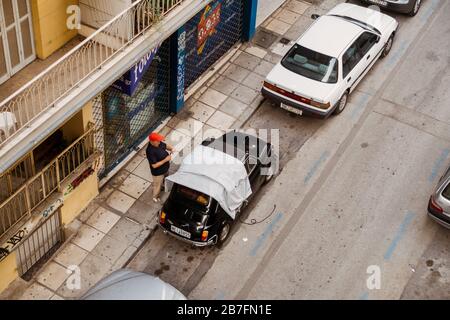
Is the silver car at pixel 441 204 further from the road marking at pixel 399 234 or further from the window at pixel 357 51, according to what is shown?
the window at pixel 357 51

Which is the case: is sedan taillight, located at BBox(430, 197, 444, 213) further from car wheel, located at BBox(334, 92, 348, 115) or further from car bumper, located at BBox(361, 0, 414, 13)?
car bumper, located at BBox(361, 0, 414, 13)

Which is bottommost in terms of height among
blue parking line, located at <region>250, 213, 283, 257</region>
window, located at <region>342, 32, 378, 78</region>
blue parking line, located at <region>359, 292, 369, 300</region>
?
blue parking line, located at <region>359, 292, 369, 300</region>

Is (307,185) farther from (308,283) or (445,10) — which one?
(445,10)

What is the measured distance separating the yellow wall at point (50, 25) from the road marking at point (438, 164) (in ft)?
28.6

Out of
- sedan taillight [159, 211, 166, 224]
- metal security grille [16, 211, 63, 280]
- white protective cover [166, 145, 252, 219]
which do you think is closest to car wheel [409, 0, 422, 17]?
white protective cover [166, 145, 252, 219]

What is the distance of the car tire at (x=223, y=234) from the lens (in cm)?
1417

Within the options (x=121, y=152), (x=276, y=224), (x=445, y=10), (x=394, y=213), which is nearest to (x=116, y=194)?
(x=121, y=152)

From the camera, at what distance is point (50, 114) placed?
38.9 ft

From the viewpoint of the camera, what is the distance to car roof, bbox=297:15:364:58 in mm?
17234

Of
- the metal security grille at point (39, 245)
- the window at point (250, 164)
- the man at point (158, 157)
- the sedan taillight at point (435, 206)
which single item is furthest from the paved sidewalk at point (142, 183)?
the sedan taillight at point (435, 206)

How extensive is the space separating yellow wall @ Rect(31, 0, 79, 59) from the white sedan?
5579 millimetres

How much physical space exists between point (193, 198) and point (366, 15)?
825 cm

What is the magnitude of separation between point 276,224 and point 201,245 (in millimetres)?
1903
